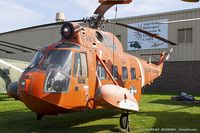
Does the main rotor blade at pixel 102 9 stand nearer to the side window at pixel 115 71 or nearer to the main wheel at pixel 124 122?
the side window at pixel 115 71

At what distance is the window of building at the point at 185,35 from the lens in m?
29.1

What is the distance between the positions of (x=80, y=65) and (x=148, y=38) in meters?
21.2

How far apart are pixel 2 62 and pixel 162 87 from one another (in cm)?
1418

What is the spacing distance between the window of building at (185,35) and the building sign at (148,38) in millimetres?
1208

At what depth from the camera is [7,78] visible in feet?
72.2

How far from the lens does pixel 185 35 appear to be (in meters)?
29.2

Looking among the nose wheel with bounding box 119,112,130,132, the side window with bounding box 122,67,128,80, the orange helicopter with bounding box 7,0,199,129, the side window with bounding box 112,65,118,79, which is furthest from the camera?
the side window with bounding box 122,67,128,80

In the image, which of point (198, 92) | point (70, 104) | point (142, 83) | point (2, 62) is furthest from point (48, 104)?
point (198, 92)

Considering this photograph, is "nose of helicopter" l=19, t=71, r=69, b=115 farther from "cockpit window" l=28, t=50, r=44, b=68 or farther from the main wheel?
the main wheel

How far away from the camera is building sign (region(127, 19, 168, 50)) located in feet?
99.6

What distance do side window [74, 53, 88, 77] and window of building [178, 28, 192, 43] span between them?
19.8 metres

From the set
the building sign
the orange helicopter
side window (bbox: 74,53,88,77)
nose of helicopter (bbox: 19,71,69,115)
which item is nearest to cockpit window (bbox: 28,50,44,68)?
the orange helicopter

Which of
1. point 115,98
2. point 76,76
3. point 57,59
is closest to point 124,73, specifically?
point 76,76

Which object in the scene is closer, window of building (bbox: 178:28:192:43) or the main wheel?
the main wheel
